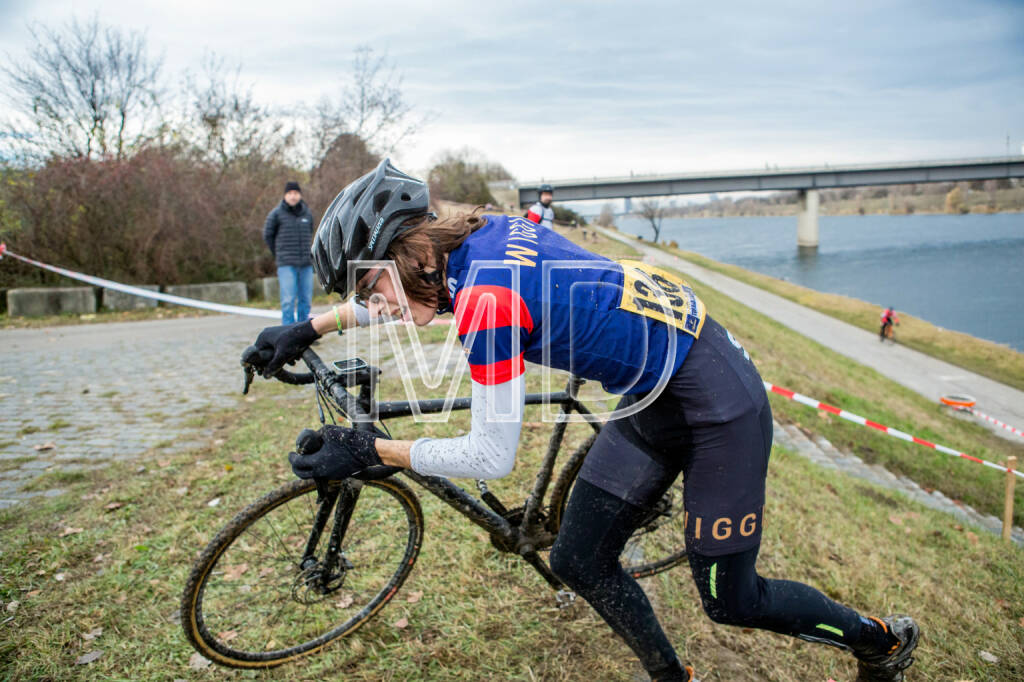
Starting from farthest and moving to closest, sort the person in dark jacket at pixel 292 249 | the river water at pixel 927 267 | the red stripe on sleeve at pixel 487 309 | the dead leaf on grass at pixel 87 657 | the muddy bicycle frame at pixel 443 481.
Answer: the river water at pixel 927 267 → the person in dark jacket at pixel 292 249 → the dead leaf on grass at pixel 87 657 → the muddy bicycle frame at pixel 443 481 → the red stripe on sleeve at pixel 487 309

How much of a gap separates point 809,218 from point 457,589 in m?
69.9

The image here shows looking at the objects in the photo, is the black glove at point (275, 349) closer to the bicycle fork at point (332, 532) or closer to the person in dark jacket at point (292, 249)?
the bicycle fork at point (332, 532)

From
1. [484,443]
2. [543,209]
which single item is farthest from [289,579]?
[543,209]

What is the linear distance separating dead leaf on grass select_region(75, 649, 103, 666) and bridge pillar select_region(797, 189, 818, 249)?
2746 inches

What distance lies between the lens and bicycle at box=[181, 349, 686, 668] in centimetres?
263

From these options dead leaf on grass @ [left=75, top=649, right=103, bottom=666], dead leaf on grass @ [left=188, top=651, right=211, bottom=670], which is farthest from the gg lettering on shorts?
dead leaf on grass @ [left=75, top=649, right=103, bottom=666]

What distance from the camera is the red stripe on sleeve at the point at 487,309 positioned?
1.89m

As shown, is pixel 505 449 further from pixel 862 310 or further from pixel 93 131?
pixel 862 310

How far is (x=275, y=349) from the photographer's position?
263 centimetres

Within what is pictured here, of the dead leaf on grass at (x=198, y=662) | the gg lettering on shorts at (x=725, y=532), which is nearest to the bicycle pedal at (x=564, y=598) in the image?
the gg lettering on shorts at (x=725, y=532)

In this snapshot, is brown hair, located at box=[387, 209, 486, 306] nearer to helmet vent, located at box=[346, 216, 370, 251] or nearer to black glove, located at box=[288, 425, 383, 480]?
helmet vent, located at box=[346, 216, 370, 251]

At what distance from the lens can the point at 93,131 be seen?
57.2ft

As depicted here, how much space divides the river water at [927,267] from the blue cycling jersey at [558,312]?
29418 mm

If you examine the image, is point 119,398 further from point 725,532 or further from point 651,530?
point 725,532
